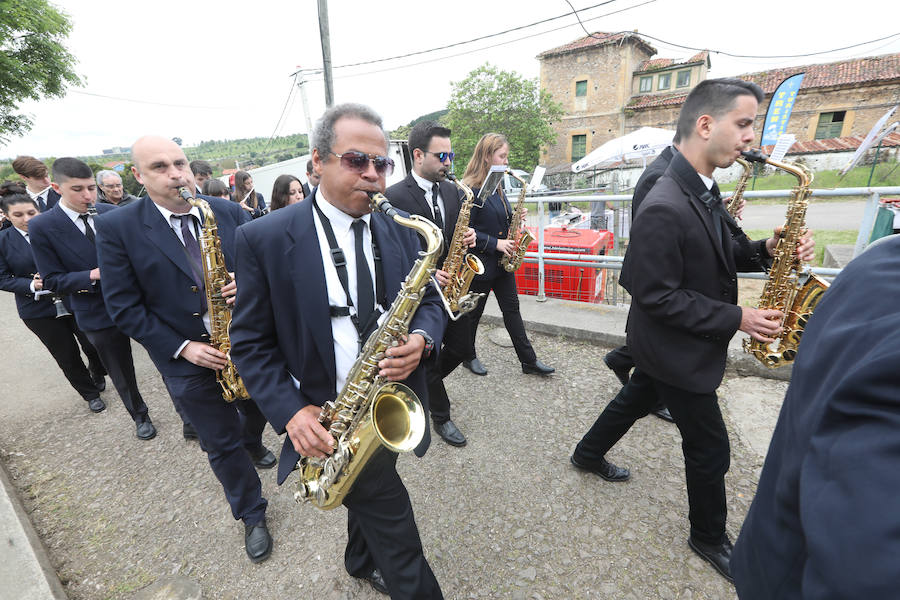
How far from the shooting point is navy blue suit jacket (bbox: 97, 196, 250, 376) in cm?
246

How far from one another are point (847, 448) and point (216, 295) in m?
2.98

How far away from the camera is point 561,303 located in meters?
5.83

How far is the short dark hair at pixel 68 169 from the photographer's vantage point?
11.2 ft

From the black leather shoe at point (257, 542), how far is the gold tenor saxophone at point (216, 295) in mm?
883

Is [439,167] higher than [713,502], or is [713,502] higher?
[439,167]

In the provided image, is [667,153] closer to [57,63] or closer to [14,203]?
[14,203]

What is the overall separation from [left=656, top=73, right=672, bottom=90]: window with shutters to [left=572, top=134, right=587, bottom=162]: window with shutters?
256 inches

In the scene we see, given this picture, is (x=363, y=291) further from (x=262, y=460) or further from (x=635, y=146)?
(x=635, y=146)

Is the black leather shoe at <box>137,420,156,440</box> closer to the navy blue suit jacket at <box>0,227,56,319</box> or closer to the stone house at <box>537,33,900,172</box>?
the navy blue suit jacket at <box>0,227,56,319</box>

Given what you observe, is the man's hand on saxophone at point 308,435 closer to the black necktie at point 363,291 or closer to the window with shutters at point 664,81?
the black necktie at point 363,291

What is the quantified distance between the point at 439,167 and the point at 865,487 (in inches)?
131

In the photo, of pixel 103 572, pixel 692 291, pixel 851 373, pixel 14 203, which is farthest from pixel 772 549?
pixel 14 203

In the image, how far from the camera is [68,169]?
344cm

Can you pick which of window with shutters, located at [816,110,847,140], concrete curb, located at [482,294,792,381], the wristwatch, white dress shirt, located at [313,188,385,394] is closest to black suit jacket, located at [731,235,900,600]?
the wristwatch
